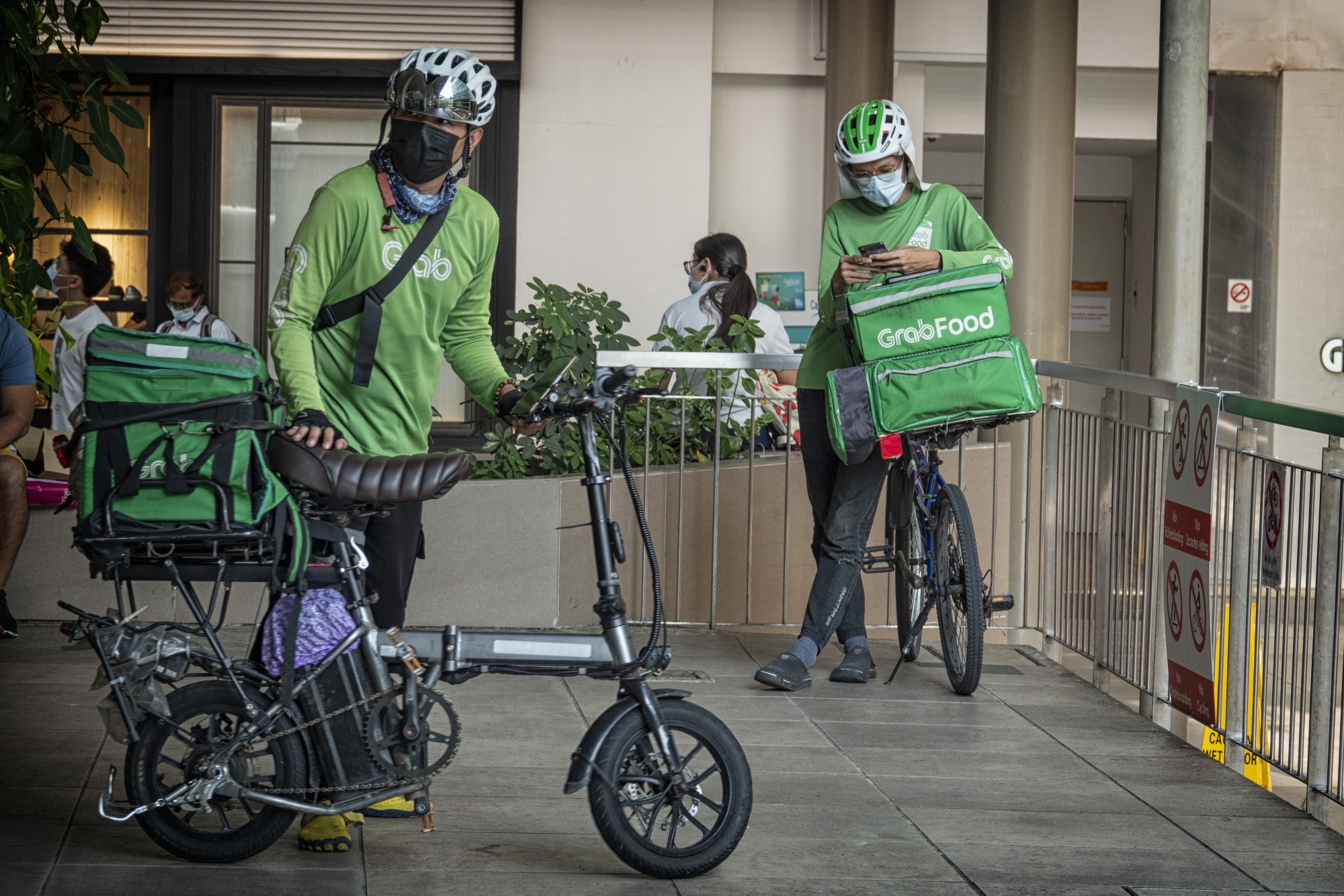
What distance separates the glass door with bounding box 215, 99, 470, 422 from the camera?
1044 centimetres

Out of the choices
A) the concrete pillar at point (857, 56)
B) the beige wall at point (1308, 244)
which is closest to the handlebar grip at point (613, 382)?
the concrete pillar at point (857, 56)

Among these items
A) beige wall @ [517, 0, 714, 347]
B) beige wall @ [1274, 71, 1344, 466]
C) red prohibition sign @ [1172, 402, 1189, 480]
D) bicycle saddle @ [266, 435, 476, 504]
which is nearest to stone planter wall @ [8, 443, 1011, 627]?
red prohibition sign @ [1172, 402, 1189, 480]

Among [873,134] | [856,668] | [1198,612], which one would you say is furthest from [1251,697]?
[873,134]

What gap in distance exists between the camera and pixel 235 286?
10570 millimetres

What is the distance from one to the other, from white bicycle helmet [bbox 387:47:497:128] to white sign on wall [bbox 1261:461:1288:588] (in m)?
2.42

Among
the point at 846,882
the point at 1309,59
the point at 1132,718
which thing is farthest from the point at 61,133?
the point at 1309,59

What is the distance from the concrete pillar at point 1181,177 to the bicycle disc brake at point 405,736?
6466mm

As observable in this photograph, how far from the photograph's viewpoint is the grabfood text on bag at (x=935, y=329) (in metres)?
4.84

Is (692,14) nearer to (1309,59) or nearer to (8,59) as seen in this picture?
(1309,59)

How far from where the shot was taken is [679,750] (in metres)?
3.44

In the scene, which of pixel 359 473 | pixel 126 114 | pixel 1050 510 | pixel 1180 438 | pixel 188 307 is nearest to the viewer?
pixel 359 473

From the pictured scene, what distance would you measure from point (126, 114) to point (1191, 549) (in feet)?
12.8

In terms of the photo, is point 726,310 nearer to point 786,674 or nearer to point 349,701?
point 786,674

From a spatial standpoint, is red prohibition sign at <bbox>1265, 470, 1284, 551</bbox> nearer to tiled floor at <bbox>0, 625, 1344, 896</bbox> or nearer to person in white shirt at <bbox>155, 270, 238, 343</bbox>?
tiled floor at <bbox>0, 625, 1344, 896</bbox>
